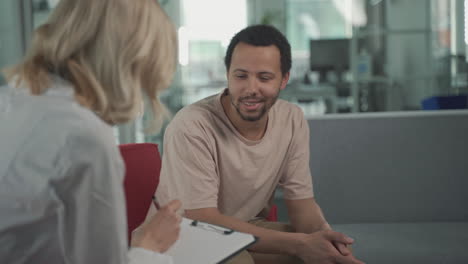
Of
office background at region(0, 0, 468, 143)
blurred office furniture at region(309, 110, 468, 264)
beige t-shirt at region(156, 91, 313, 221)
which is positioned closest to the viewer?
beige t-shirt at region(156, 91, 313, 221)

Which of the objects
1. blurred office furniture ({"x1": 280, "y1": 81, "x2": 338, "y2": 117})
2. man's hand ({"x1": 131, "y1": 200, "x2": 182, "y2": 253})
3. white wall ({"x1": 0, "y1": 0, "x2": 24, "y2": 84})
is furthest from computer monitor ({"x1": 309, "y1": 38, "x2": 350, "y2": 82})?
man's hand ({"x1": 131, "y1": 200, "x2": 182, "y2": 253})

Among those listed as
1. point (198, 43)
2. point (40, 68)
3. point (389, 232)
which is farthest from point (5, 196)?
point (198, 43)

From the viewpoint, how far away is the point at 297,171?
174cm

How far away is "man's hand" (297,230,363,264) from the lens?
141 centimetres

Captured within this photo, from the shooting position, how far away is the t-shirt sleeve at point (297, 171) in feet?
5.70

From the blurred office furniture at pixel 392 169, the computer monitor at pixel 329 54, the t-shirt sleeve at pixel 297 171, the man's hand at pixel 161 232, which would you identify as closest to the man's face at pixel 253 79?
the t-shirt sleeve at pixel 297 171

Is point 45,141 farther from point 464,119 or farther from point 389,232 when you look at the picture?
point 464,119

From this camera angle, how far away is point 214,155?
1.59 meters

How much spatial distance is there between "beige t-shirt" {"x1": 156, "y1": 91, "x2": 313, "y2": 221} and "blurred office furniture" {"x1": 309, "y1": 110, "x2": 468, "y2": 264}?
16.7 inches

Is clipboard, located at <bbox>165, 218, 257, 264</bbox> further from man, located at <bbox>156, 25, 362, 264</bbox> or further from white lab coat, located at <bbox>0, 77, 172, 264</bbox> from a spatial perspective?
man, located at <bbox>156, 25, 362, 264</bbox>

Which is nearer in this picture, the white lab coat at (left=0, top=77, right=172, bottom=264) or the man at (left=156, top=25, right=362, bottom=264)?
the white lab coat at (left=0, top=77, right=172, bottom=264)

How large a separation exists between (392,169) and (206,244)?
1.39 meters

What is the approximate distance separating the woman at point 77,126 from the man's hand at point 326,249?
605 millimetres

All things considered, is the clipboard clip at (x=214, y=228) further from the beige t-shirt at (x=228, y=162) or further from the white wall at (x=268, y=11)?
the white wall at (x=268, y=11)
